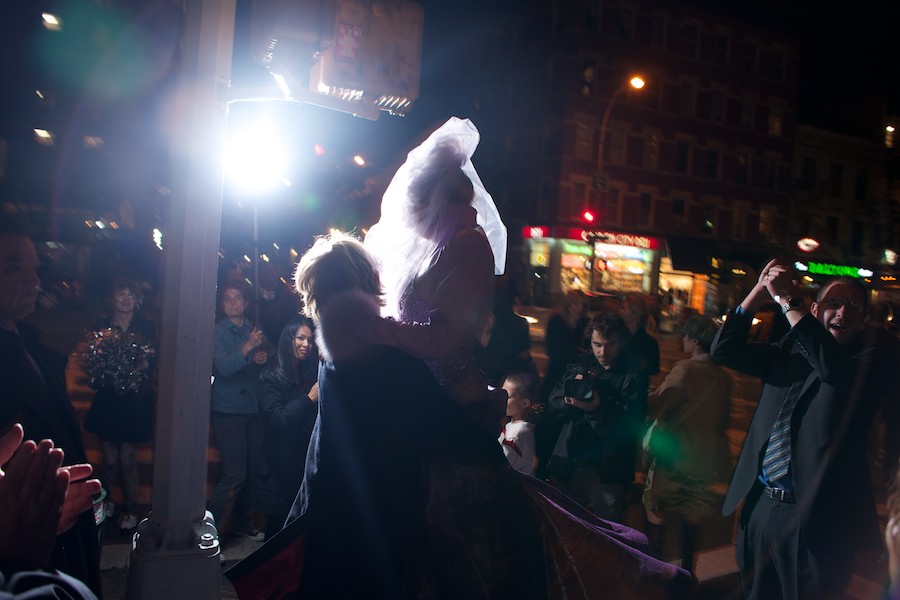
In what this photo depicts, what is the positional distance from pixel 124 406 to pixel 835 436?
15.8ft

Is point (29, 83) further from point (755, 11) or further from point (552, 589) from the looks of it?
point (755, 11)

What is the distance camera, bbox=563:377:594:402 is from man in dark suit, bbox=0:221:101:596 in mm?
3124

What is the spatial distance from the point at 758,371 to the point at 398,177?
233 cm

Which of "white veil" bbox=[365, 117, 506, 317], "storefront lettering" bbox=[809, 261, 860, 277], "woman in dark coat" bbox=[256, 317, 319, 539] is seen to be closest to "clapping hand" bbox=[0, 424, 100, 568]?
"white veil" bbox=[365, 117, 506, 317]

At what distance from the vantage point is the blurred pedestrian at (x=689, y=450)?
475cm

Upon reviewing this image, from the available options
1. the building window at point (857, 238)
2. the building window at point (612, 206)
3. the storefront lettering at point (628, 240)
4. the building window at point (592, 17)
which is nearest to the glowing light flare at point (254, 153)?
the storefront lettering at point (628, 240)

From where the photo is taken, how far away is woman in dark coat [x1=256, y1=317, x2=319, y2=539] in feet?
15.3

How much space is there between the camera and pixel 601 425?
4777mm

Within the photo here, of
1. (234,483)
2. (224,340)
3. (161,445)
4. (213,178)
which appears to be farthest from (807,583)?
(224,340)

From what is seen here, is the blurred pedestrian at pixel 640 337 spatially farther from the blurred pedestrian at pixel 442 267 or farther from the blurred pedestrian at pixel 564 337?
the blurred pedestrian at pixel 442 267

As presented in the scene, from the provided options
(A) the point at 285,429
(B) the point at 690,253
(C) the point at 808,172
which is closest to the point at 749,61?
(C) the point at 808,172

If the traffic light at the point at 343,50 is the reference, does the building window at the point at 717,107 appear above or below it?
above

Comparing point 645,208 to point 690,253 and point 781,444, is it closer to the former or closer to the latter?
point 690,253

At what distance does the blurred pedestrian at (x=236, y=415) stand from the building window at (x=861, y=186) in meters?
43.8
